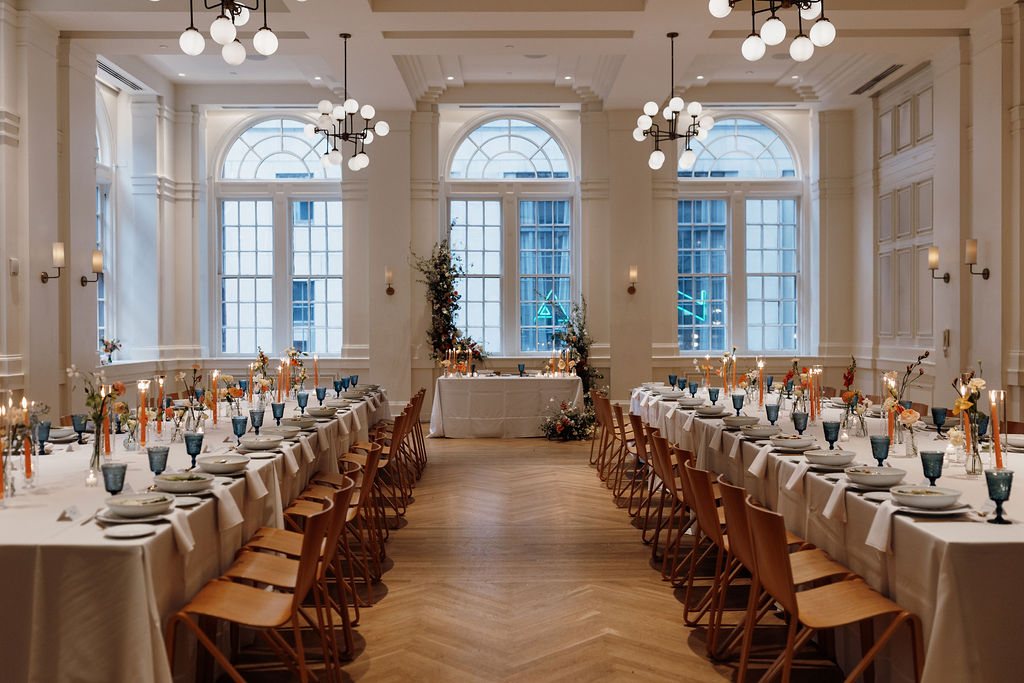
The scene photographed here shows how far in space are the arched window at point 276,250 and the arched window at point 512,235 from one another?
211 centimetres

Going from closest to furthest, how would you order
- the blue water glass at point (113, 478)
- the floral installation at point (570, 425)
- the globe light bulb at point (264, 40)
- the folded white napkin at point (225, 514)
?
1. the blue water glass at point (113, 478)
2. the folded white napkin at point (225, 514)
3. the globe light bulb at point (264, 40)
4. the floral installation at point (570, 425)

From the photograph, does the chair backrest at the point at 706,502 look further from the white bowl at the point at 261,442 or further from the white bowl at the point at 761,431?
the white bowl at the point at 261,442

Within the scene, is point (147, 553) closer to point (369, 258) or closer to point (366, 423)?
point (366, 423)

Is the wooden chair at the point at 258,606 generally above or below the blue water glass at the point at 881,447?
below

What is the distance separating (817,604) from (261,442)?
10.6 ft

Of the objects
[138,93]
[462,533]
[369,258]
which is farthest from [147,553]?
[138,93]

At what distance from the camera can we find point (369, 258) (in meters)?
12.2

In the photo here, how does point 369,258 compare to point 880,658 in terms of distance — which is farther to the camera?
point 369,258

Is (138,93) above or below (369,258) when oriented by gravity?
above

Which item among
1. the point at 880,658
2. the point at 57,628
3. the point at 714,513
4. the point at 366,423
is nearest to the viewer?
the point at 57,628

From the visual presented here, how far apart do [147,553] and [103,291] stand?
1007cm

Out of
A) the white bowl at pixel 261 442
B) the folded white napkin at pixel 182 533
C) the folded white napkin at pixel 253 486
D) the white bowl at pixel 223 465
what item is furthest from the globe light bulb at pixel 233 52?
the folded white napkin at pixel 182 533

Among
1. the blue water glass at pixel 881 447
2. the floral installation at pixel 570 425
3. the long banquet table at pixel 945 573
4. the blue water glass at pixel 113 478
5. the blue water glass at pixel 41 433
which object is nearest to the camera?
the long banquet table at pixel 945 573

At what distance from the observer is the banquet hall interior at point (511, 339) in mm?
3199
